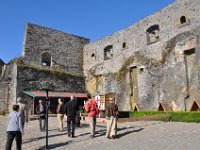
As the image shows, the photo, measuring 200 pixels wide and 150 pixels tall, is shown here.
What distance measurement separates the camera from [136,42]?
23203mm

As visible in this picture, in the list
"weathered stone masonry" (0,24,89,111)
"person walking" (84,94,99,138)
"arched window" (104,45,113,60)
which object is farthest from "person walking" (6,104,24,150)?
"arched window" (104,45,113,60)

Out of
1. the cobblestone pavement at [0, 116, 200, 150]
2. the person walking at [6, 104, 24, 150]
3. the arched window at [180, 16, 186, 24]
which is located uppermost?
the arched window at [180, 16, 186, 24]

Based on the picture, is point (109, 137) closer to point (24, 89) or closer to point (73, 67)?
point (24, 89)

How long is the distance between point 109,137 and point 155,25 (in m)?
14.8

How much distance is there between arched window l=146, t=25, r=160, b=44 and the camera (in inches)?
859

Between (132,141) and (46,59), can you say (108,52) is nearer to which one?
(46,59)

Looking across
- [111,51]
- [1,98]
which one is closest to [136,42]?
[111,51]

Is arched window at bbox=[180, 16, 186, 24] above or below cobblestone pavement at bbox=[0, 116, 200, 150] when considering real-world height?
above

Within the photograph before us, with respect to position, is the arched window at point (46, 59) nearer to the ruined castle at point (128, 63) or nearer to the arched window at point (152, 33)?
the ruined castle at point (128, 63)

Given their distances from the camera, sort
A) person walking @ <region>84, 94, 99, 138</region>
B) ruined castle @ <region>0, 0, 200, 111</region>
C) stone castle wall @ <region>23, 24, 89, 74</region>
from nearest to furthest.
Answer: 1. person walking @ <region>84, 94, 99, 138</region>
2. ruined castle @ <region>0, 0, 200, 111</region>
3. stone castle wall @ <region>23, 24, 89, 74</region>

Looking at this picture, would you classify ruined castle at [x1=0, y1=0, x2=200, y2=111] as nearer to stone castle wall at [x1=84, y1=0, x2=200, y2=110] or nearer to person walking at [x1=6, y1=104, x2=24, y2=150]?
stone castle wall at [x1=84, y1=0, x2=200, y2=110]

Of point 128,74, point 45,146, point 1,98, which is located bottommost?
point 45,146

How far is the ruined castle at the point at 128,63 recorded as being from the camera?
18.6 meters

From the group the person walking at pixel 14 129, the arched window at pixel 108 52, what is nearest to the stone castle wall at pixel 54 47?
the arched window at pixel 108 52
